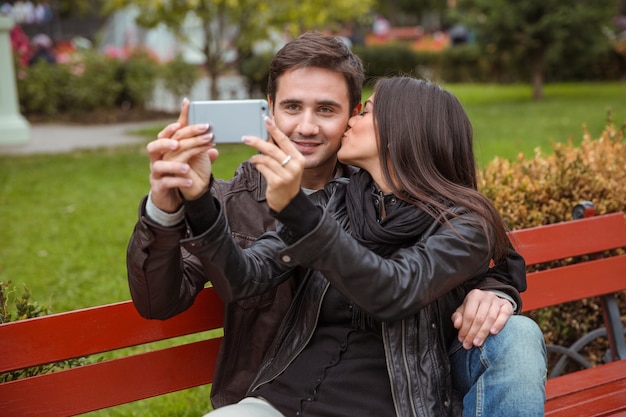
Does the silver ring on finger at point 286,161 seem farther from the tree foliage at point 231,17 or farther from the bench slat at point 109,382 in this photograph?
the tree foliage at point 231,17

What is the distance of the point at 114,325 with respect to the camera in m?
2.48

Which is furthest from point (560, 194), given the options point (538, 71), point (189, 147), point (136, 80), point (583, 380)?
point (538, 71)

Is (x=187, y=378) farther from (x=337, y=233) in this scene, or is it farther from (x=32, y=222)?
(x=32, y=222)

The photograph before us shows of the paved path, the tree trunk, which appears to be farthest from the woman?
the tree trunk

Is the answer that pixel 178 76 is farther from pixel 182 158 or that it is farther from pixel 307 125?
pixel 182 158

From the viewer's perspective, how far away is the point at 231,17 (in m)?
12.2

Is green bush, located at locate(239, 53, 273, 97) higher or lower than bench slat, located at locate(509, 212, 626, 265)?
lower

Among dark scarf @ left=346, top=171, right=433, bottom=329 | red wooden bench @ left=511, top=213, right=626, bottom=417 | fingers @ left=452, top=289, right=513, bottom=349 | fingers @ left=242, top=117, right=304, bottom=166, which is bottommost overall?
red wooden bench @ left=511, top=213, right=626, bottom=417

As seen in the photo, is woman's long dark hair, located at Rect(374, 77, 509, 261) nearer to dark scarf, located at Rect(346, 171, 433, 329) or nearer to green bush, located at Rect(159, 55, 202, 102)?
dark scarf, located at Rect(346, 171, 433, 329)

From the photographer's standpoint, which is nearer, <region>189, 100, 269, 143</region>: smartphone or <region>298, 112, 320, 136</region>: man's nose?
<region>189, 100, 269, 143</region>: smartphone

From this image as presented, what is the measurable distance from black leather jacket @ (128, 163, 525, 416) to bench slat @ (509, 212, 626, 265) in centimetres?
76

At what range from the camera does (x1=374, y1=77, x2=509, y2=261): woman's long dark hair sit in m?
2.29

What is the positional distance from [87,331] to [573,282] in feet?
6.87

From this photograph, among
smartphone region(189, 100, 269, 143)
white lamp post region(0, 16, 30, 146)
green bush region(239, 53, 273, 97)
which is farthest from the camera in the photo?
green bush region(239, 53, 273, 97)
